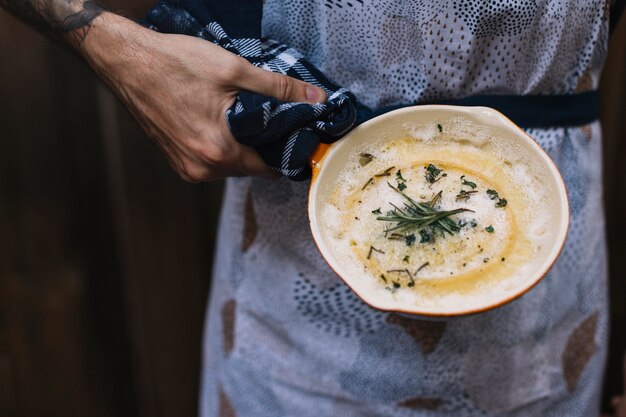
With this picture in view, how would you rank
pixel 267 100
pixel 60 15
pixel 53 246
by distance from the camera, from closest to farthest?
1. pixel 267 100
2. pixel 60 15
3. pixel 53 246

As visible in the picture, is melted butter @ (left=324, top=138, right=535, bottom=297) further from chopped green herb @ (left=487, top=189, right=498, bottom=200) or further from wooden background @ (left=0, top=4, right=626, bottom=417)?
wooden background @ (left=0, top=4, right=626, bottom=417)

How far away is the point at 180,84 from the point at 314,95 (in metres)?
0.17

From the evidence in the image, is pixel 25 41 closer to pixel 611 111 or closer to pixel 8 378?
pixel 8 378

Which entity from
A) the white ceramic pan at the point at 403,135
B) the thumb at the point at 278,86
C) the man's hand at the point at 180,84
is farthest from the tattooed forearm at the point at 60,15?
the white ceramic pan at the point at 403,135

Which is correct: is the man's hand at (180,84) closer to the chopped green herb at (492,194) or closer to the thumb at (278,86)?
the thumb at (278,86)

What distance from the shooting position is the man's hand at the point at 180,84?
0.78 metres

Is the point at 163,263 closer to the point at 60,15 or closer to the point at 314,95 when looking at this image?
the point at 60,15

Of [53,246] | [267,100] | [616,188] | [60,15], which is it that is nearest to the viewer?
[267,100]

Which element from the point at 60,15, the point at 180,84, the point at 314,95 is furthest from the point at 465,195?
the point at 60,15

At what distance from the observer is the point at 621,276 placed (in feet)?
5.36

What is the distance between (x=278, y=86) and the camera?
777mm

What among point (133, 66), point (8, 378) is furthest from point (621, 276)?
point (8, 378)

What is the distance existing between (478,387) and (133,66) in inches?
27.2

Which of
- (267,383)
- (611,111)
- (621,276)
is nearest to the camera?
(267,383)
